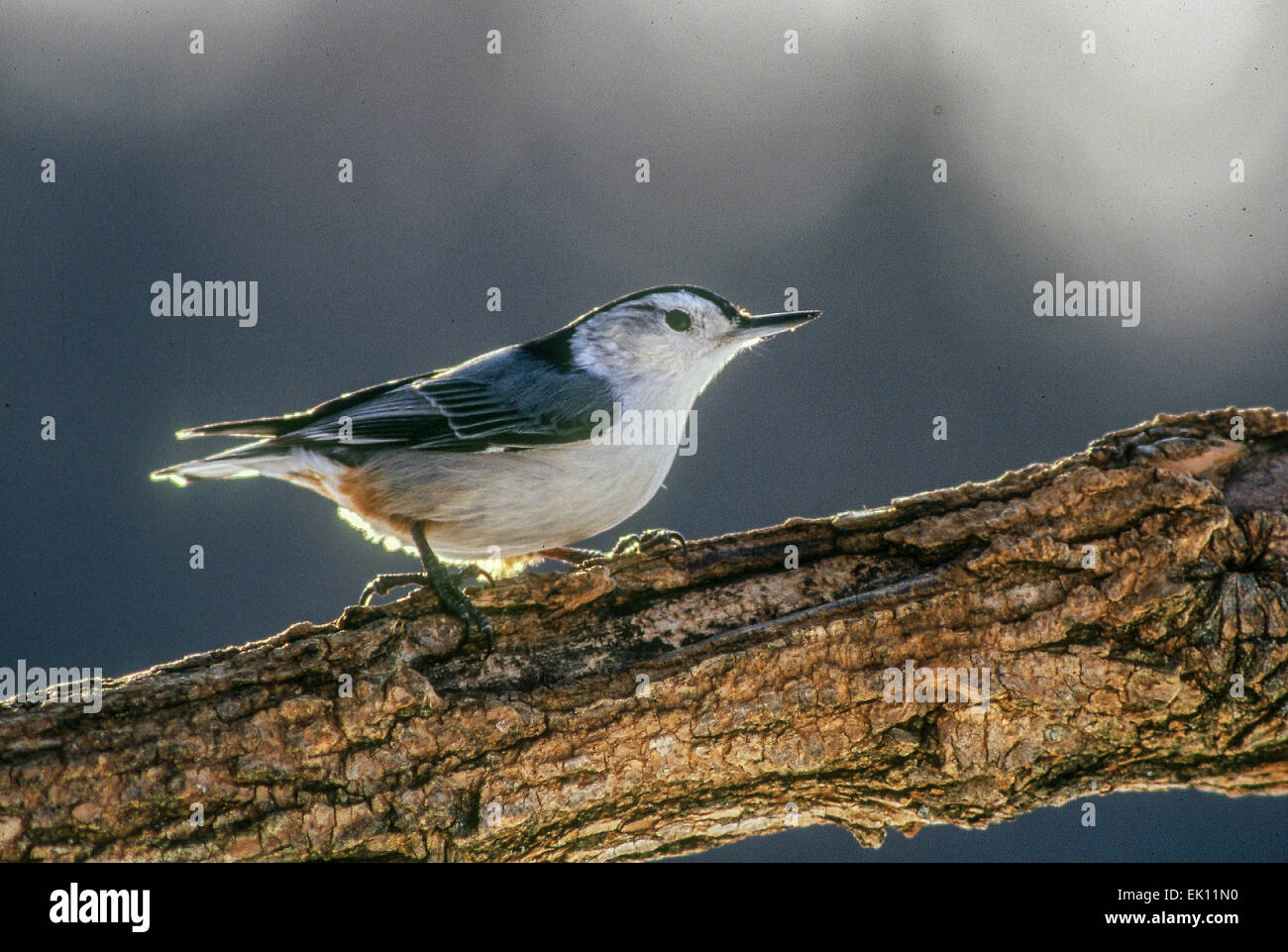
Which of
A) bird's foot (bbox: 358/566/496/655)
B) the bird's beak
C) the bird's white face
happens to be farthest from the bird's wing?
the bird's beak

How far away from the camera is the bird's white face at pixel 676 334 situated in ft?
11.4

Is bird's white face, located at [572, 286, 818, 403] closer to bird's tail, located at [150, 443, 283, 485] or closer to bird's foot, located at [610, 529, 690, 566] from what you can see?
bird's foot, located at [610, 529, 690, 566]

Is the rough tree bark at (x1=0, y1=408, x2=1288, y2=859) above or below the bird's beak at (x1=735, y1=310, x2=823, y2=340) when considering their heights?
below

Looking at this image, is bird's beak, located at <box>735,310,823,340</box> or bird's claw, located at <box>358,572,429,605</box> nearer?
bird's claw, located at <box>358,572,429,605</box>

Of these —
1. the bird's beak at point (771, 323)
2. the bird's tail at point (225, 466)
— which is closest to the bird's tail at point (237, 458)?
the bird's tail at point (225, 466)

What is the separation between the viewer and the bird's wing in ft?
10.5

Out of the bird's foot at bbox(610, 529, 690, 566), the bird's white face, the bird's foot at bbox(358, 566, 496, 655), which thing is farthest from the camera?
the bird's white face

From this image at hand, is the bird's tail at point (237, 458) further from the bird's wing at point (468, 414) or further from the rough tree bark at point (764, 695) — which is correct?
the rough tree bark at point (764, 695)

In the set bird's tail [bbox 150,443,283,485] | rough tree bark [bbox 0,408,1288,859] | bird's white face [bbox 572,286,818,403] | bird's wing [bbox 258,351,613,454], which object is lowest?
rough tree bark [bbox 0,408,1288,859]

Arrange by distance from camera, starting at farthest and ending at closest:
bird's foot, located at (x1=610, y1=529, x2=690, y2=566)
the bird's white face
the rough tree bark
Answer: the bird's white face < bird's foot, located at (x1=610, y1=529, x2=690, y2=566) < the rough tree bark

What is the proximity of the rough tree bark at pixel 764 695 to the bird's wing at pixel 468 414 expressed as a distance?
0.63 meters

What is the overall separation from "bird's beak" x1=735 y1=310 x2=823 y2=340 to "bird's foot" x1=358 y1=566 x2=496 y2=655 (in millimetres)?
1160

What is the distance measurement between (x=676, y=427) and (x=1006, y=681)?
4.27 feet

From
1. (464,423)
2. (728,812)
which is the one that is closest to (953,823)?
(728,812)
